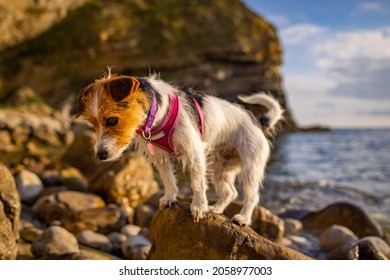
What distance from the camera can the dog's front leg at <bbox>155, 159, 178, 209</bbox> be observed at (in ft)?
13.5

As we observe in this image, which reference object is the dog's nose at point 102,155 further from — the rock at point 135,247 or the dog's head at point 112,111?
the rock at point 135,247

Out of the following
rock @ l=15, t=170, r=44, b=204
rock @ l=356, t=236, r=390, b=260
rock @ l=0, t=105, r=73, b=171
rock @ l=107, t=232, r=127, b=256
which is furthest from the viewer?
rock @ l=0, t=105, r=73, b=171

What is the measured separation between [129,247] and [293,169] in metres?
11.9

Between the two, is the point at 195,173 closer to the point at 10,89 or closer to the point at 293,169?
the point at 293,169

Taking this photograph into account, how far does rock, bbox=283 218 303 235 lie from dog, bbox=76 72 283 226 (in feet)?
12.3

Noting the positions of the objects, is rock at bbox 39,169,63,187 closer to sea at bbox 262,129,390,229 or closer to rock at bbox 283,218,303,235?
sea at bbox 262,129,390,229

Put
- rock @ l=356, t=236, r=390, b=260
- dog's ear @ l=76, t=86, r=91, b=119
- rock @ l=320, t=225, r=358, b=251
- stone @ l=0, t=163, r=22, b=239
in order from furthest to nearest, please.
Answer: rock @ l=320, t=225, r=358, b=251
rock @ l=356, t=236, r=390, b=260
stone @ l=0, t=163, r=22, b=239
dog's ear @ l=76, t=86, r=91, b=119

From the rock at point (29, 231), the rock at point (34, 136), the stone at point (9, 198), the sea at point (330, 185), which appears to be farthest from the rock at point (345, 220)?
the rock at point (34, 136)

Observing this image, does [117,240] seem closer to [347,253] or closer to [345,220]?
[347,253]

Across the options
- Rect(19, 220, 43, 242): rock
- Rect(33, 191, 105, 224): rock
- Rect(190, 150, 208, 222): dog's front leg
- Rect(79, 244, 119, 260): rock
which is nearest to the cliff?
Rect(33, 191, 105, 224): rock

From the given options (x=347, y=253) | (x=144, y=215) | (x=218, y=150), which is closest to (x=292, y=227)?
(x=347, y=253)

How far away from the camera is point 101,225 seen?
24.1 feet

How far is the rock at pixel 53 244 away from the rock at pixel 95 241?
2.02 feet
